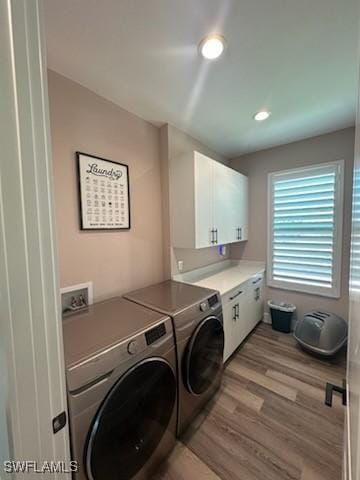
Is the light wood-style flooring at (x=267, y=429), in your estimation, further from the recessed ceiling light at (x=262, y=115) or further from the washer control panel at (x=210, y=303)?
the recessed ceiling light at (x=262, y=115)

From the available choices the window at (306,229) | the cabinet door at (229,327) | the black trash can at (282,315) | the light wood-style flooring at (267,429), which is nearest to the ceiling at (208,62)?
the window at (306,229)

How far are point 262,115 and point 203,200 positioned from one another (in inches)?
39.4

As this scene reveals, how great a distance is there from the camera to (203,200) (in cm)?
200

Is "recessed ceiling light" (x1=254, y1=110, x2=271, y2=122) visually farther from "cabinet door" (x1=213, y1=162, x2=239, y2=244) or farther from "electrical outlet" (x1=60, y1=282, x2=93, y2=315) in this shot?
"electrical outlet" (x1=60, y1=282, x2=93, y2=315)

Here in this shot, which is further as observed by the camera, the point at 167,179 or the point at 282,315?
the point at 282,315

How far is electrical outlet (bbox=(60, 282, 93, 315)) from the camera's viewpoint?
139 centimetres

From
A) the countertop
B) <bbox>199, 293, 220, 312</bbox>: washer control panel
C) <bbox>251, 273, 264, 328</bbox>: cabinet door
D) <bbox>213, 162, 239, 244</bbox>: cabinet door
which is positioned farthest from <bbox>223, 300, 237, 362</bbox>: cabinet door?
<bbox>213, 162, 239, 244</bbox>: cabinet door

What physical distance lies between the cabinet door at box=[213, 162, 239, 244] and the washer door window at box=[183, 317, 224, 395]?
104cm

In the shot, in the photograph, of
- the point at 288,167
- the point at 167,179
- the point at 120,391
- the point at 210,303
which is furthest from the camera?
the point at 288,167

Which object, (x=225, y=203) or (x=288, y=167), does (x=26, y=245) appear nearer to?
(x=225, y=203)

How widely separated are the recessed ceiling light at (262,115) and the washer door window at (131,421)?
2231mm

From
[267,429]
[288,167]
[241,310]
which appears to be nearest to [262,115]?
[288,167]

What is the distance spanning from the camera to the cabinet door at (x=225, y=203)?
2227mm

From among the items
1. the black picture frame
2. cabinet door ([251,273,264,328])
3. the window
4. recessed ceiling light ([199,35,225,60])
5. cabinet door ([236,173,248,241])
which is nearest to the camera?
recessed ceiling light ([199,35,225,60])
